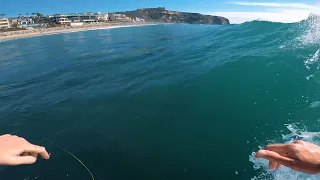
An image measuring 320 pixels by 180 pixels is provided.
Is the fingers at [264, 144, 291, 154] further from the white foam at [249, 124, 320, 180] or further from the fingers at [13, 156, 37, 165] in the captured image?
the white foam at [249, 124, 320, 180]

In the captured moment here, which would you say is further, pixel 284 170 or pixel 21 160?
pixel 284 170

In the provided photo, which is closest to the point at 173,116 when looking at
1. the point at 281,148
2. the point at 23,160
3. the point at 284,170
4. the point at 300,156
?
the point at 284,170

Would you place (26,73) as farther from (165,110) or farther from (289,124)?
(289,124)

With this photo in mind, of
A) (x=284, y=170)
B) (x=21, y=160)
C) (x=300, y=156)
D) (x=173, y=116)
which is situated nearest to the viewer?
(x=21, y=160)

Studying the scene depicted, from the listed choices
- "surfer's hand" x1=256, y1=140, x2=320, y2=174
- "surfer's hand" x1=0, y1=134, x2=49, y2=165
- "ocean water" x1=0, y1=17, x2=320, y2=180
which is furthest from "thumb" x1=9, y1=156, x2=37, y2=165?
"ocean water" x1=0, y1=17, x2=320, y2=180

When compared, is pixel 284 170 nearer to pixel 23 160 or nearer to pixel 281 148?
pixel 281 148

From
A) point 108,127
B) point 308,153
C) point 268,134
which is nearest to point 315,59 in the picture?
point 268,134
